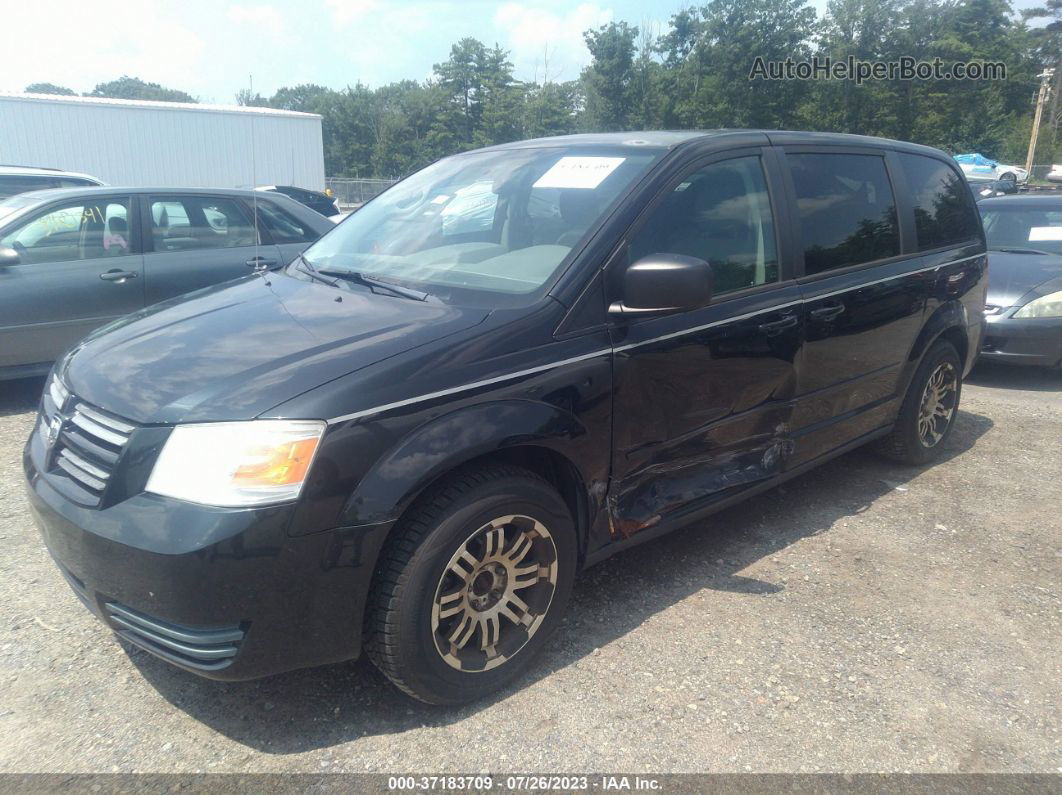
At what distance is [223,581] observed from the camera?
2.16 meters

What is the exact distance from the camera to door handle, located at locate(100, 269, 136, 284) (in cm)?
600

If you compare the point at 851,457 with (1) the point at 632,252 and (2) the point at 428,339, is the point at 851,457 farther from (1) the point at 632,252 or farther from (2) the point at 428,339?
(2) the point at 428,339

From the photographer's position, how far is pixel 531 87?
152ft

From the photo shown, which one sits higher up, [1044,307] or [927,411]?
[1044,307]

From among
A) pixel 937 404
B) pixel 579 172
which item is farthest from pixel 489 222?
pixel 937 404

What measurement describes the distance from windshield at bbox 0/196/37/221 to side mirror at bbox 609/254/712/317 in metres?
5.11

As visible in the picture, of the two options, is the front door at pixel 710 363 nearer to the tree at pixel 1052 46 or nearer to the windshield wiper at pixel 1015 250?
the windshield wiper at pixel 1015 250

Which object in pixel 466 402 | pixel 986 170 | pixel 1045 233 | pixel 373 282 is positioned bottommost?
pixel 466 402

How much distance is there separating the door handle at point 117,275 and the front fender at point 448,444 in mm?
4657

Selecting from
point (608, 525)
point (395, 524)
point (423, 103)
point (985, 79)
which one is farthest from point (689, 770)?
point (423, 103)

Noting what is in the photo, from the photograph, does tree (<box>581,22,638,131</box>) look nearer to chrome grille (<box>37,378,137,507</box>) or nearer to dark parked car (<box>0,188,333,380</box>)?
dark parked car (<box>0,188,333,380</box>)

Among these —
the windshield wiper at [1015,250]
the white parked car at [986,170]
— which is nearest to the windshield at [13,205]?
the windshield wiper at [1015,250]

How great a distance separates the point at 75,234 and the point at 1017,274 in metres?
7.89

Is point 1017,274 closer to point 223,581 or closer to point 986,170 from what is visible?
point 223,581
